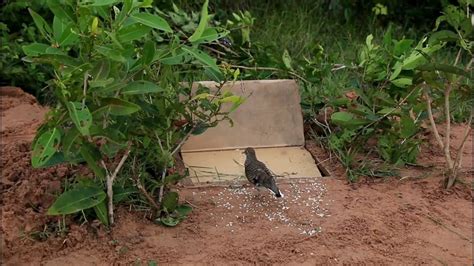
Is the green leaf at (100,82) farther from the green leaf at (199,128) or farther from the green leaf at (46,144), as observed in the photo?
the green leaf at (199,128)

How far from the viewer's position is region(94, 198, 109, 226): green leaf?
12.3 ft

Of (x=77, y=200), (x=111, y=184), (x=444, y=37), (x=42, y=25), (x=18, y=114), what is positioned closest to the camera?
(x=42, y=25)

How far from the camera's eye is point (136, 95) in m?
3.69

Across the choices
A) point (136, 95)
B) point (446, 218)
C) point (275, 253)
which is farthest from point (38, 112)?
point (446, 218)

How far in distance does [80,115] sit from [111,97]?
0.77ft

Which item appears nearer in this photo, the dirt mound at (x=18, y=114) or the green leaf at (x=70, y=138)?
the green leaf at (x=70, y=138)

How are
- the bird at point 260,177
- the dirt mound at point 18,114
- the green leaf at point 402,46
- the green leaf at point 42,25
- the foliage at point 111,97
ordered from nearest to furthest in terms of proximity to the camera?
the foliage at point 111,97, the green leaf at point 42,25, the bird at point 260,177, the green leaf at point 402,46, the dirt mound at point 18,114

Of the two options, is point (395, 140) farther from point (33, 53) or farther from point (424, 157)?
point (33, 53)

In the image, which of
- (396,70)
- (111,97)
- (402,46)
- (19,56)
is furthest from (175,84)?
(19,56)

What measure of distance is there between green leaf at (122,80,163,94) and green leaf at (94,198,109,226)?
638 millimetres

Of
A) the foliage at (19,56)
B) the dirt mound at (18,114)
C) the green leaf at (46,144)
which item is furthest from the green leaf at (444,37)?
the foliage at (19,56)

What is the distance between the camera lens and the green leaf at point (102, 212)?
3754mm

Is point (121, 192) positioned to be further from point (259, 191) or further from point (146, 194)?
point (259, 191)

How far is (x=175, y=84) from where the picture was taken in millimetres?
4082
